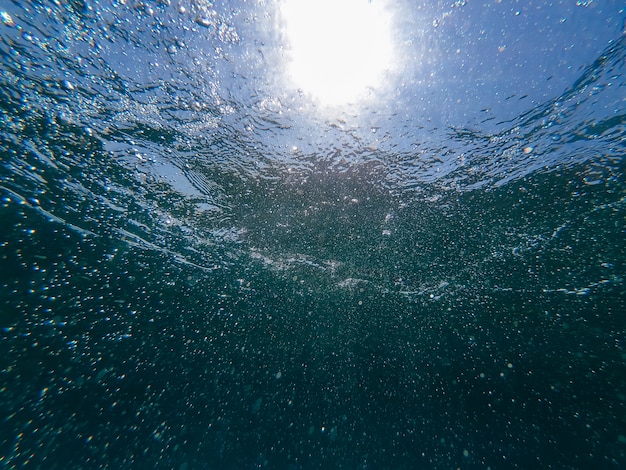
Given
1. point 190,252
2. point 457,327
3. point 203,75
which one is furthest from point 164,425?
point 203,75

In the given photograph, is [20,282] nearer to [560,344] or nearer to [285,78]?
[285,78]

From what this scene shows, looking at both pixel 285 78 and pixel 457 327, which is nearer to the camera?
pixel 285 78

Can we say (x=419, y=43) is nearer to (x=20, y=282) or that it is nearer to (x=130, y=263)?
(x=130, y=263)

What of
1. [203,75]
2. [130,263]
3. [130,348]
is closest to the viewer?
[203,75]

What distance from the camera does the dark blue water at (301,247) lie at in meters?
5.52

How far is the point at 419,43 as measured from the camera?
518cm

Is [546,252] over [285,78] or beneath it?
beneath

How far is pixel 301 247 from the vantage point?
11547 millimetres

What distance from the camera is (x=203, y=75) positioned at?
19.5 feet

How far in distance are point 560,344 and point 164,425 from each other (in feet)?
82.5

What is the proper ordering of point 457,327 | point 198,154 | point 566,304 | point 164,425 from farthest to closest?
1. point 164,425
2. point 457,327
3. point 566,304
4. point 198,154

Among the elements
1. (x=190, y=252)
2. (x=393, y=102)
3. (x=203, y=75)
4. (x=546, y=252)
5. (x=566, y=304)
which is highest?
(x=393, y=102)

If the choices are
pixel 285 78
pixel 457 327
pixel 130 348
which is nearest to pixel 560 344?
pixel 457 327

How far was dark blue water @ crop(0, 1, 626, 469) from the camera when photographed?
5.52m
